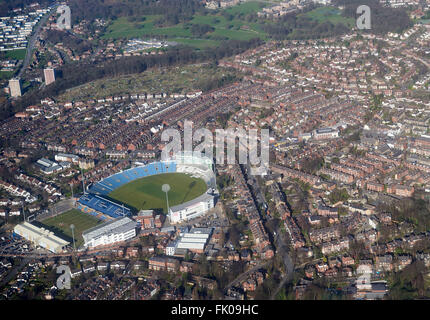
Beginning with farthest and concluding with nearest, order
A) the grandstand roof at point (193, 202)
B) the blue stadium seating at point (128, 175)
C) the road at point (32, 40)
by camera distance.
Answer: the road at point (32, 40) < the blue stadium seating at point (128, 175) < the grandstand roof at point (193, 202)

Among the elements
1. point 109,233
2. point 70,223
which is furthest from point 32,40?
point 109,233

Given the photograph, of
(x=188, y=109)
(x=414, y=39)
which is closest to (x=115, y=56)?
(x=188, y=109)

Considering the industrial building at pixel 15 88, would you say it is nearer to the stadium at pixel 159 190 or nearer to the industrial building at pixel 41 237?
the stadium at pixel 159 190

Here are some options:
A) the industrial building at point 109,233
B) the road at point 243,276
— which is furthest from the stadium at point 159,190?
the road at point 243,276

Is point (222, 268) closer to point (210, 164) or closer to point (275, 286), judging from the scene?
point (275, 286)

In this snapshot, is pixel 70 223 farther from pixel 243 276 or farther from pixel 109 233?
pixel 243 276

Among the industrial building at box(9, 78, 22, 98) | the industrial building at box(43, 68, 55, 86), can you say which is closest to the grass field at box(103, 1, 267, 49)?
the industrial building at box(43, 68, 55, 86)
